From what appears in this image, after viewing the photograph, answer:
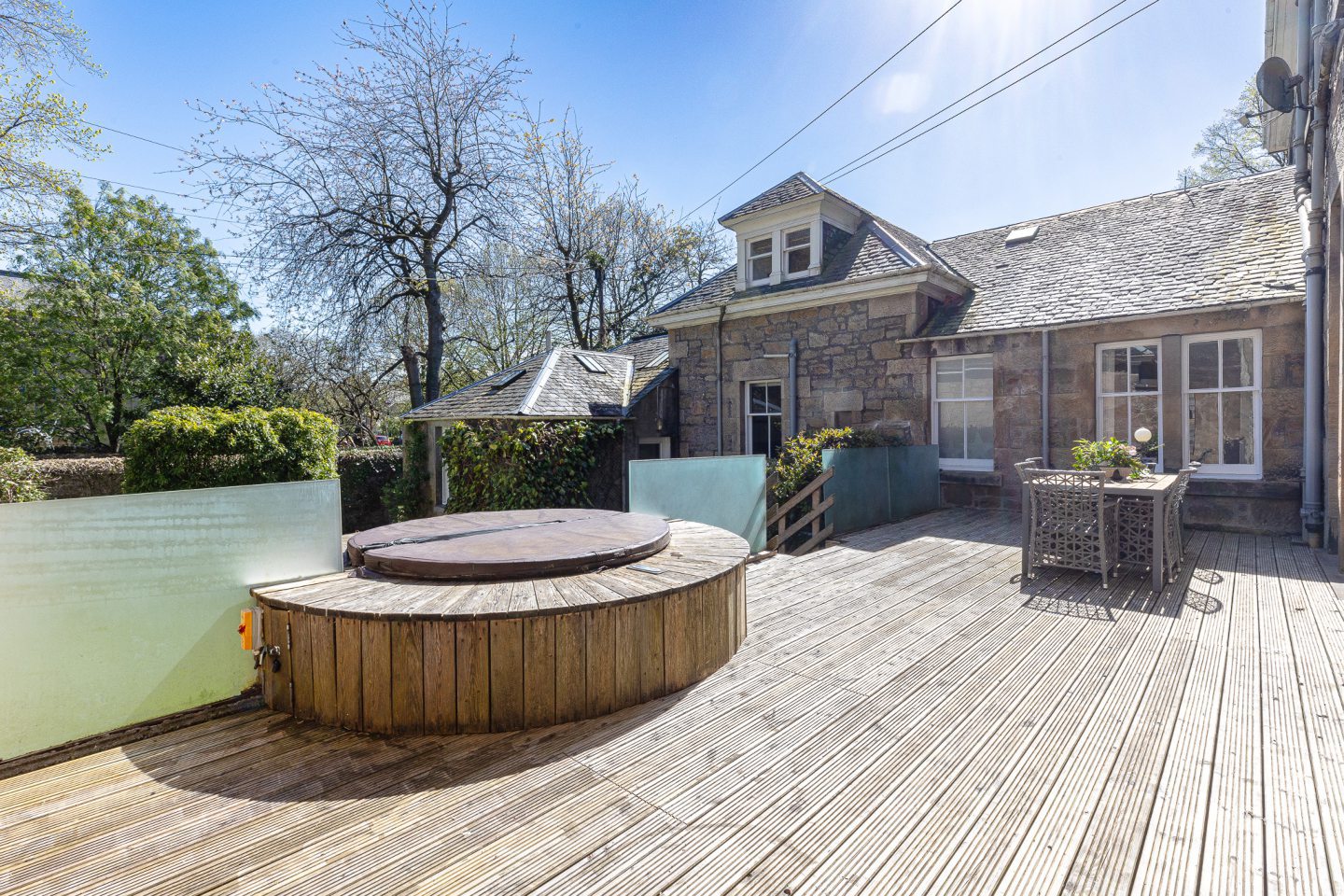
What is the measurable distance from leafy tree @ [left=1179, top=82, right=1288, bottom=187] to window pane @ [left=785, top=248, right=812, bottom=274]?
11.3 meters

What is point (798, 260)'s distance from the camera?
35.5 feet

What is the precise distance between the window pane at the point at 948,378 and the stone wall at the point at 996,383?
19cm

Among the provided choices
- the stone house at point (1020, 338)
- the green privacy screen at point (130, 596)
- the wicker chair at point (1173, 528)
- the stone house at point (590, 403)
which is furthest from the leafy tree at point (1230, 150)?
the green privacy screen at point (130, 596)

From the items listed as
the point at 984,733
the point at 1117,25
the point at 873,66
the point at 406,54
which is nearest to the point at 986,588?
the point at 984,733

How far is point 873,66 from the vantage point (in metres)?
8.74

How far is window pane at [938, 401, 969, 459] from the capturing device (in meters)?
8.74

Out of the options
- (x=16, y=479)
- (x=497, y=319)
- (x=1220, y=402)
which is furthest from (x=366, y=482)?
(x=1220, y=402)

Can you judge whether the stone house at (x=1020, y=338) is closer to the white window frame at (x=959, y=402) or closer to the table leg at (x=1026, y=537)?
the white window frame at (x=959, y=402)

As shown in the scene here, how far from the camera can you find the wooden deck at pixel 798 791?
62.9 inches

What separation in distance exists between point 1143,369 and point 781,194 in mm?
6416

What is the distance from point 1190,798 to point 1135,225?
33.5 feet

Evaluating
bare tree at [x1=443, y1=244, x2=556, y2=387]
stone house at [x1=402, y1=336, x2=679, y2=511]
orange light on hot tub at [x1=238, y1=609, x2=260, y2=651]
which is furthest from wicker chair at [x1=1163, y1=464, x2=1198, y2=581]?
bare tree at [x1=443, y1=244, x2=556, y2=387]

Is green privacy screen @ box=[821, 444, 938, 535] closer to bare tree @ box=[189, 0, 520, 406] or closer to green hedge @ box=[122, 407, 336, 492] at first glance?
green hedge @ box=[122, 407, 336, 492]

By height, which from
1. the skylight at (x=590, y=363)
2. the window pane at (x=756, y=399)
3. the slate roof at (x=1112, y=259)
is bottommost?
the window pane at (x=756, y=399)
